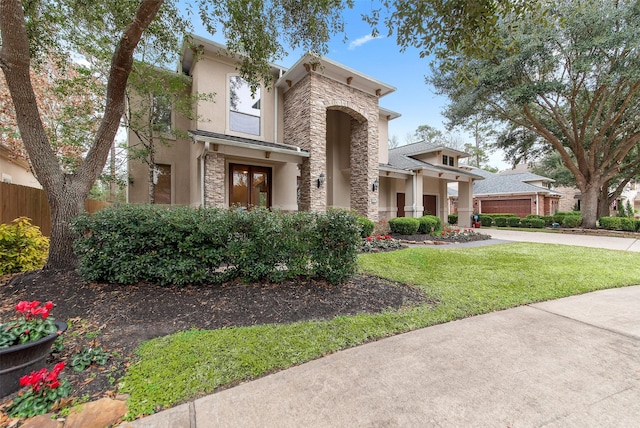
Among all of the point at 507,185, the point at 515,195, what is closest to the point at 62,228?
the point at 515,195

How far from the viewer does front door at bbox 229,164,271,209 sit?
10.3 meters

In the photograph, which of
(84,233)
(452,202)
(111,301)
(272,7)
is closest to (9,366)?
(111,301)

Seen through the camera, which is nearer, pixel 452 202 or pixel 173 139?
pixel 173 139

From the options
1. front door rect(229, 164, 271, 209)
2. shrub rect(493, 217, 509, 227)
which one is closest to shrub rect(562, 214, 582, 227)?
shrub rect(493, 217, 509, 227)

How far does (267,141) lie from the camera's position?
1125 centimetres

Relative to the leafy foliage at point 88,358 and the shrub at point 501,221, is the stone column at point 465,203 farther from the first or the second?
the leafy foliage at point 88,358

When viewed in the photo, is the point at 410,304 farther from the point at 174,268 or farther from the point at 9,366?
the point at 9,366

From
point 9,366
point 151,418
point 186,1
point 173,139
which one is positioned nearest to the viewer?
point 151,418

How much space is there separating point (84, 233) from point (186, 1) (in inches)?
199

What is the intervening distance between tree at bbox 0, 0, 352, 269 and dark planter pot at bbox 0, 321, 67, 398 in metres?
3.38

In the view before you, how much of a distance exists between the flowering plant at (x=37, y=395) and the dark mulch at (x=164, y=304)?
41 cm

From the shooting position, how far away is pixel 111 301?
374 cm

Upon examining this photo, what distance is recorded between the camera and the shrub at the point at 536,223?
1937cm

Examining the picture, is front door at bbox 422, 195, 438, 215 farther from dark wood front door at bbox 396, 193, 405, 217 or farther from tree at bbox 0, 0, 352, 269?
tree at bbox 0, 0, 352, 269
